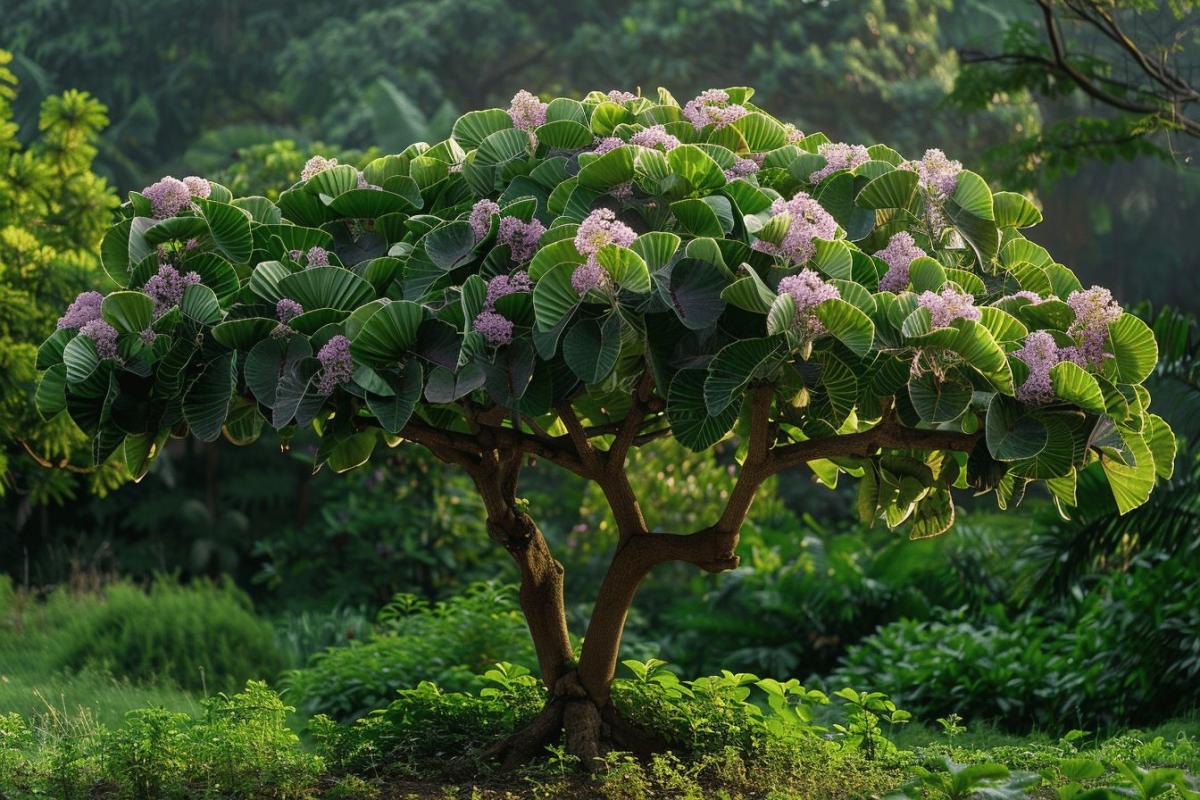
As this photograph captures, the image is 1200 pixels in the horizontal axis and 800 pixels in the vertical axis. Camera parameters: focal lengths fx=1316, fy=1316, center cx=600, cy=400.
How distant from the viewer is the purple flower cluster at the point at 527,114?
3.61 metres

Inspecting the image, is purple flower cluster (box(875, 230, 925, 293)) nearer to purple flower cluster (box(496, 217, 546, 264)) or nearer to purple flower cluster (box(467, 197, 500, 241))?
purple flower cluster (box(496, 217, 546, 264))

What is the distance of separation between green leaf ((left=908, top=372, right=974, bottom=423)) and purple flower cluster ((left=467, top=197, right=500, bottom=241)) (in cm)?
107

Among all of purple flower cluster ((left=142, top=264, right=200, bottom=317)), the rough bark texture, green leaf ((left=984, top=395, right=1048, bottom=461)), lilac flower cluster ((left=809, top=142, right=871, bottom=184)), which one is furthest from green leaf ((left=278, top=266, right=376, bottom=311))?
green leaf ((left=984, top=395, right=1048, bottom=461))

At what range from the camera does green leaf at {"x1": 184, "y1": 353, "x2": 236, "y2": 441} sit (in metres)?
3.10

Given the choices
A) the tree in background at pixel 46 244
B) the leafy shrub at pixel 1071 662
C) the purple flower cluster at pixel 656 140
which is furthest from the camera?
the tree in background at pixel 46 244

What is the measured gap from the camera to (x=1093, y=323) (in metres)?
3.11

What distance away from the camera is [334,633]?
8531mm

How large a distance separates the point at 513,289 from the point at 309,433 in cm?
850

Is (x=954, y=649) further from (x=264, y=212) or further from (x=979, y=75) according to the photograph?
(x=264, y=212)

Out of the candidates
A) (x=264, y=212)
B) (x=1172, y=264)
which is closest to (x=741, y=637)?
(x=264, y=212)

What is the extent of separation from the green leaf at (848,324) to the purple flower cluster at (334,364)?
1.06m

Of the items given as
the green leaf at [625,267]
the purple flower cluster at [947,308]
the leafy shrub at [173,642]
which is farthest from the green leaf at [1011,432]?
the leafy shrub at [173,642]

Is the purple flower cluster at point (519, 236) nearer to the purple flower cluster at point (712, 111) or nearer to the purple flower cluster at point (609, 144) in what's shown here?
the purple flower cluster at point (609, 144)

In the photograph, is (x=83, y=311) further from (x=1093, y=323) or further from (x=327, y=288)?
(x=1093, y=323)
